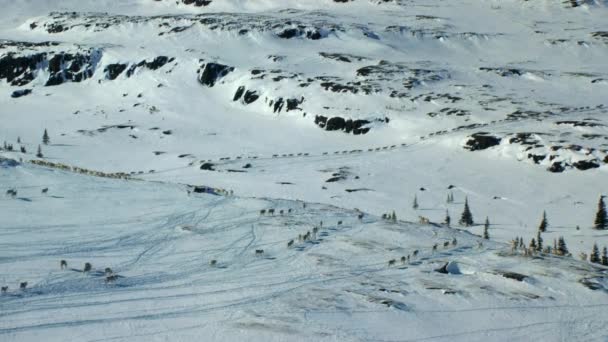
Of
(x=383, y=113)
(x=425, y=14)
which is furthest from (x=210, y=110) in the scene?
(x=425, y=14)

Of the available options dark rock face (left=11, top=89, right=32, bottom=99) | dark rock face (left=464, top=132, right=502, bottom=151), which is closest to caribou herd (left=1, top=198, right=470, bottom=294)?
dark rock face (left=464, top=132, right=502, bottom=151)

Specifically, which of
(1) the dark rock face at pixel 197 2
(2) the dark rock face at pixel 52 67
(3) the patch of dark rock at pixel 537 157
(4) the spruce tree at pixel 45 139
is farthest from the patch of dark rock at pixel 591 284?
(1) the dark rock face at pixel 197 2

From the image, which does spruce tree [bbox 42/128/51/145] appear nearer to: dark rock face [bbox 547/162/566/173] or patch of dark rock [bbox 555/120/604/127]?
dark rock face [bbox 547/162/566/173]

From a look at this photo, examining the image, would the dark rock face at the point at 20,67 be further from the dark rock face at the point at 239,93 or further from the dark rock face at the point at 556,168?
the dark rock face at the point at 556,168

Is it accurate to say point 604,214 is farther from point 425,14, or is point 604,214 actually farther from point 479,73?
point 425,14

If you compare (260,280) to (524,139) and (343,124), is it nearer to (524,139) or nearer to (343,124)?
(524,139)
